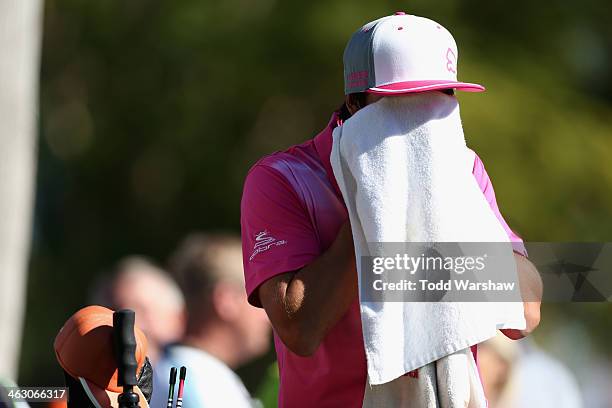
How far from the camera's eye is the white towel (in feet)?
8.59

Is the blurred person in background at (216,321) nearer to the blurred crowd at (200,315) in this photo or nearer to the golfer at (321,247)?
the blurred crowd at (200,315)

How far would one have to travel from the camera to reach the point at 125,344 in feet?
9.32

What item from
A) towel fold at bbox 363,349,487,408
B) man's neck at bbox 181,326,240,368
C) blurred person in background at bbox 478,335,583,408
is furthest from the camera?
blurred person in background at bbox 478,335,583,408

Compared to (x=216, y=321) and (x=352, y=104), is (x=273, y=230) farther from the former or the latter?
(x=216, y=321)

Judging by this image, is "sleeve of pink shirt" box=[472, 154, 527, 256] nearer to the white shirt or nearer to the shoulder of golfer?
the shoulder of golfer

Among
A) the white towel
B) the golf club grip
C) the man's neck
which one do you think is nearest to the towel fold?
the white towel

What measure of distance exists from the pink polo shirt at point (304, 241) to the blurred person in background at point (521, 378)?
288 centimetres

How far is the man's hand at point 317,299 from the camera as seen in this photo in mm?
2648

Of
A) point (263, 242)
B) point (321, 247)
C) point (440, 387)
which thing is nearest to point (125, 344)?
point (263, 242)

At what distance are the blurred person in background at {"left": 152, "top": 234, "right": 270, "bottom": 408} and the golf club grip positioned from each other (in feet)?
5.70

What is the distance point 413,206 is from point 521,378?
3.65m

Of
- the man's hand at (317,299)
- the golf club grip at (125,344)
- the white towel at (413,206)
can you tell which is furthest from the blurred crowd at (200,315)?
the white towel at (413,206)

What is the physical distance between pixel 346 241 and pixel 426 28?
1.76ft

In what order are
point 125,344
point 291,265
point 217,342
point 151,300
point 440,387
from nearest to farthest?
point 440,387 < point 291,265 < point 125,344 < point 217,342 < point 151,300
